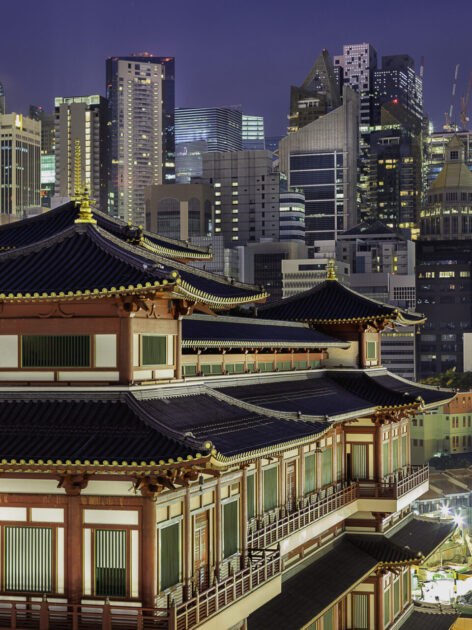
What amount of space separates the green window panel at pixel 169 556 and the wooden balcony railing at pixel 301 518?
4832 mm

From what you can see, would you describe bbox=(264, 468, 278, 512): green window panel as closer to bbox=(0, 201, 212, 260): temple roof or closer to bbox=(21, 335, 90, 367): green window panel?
bbox=(0, 201, 212, 260): temple roof

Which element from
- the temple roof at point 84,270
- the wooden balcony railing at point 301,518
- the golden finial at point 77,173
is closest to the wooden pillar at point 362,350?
the wooden balcony railing at point 301,518

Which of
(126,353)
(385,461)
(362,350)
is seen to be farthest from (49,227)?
(385,461)

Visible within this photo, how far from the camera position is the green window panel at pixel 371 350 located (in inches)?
1697

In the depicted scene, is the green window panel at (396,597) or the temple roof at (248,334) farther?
the green window panel at (396,597)

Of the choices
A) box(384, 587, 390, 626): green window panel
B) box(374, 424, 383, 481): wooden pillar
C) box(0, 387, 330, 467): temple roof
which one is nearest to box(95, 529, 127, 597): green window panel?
box(0, 387, 330, 467): temple roof

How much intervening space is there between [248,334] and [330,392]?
20.6 feet

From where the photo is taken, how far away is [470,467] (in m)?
145

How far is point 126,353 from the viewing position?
22.2 meters

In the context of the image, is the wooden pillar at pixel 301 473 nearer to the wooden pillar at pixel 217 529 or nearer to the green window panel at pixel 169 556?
the wooden pillar at pixel 217 529

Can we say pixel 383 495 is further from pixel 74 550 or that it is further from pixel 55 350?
pixel 74 550

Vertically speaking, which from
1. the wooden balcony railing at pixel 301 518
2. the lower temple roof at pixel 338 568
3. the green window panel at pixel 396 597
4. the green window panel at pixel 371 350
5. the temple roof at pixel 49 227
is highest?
the temple roof at pixel 49 227

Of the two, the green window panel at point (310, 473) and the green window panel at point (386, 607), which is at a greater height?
the green window panel at point (310, 473)

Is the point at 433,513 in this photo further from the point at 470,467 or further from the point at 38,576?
the point at 38,576
